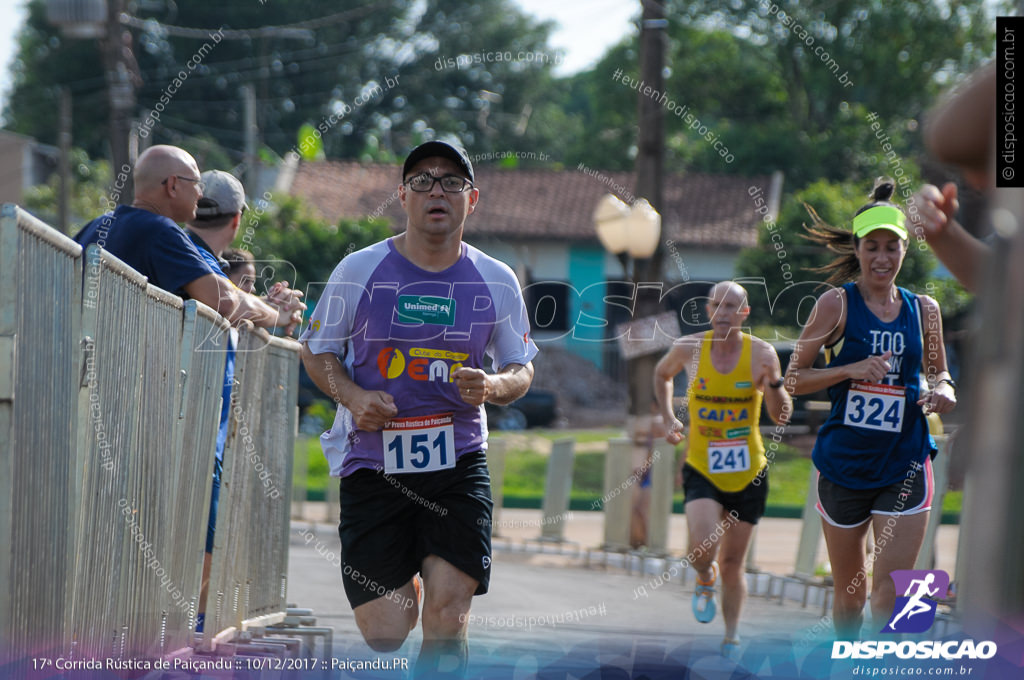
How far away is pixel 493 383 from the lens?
457 centimetres

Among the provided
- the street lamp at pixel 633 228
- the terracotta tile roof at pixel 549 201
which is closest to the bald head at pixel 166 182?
the street lamp at pixel 633 228

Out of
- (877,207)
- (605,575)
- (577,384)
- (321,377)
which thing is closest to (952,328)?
(577,384)

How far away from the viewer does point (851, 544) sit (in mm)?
5992

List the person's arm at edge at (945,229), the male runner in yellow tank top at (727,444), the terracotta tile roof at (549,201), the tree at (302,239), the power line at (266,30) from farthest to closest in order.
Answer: the terracotta tile roof at (549,201)
the tree at (302,239)
the power line at (266,30)
the male runner in yellow tank top at (727,444)
the person's arm at edge at (945,229)

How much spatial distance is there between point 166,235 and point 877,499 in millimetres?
3225

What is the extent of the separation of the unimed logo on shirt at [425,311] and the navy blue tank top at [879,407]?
2117 millimetres

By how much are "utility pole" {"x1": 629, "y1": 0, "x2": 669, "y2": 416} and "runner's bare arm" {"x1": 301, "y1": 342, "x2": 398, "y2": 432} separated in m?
8.81

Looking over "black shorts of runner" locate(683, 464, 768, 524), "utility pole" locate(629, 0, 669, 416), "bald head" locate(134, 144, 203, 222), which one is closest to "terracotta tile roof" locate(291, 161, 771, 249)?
"utility pole" locate(629, 0, 669, 416)

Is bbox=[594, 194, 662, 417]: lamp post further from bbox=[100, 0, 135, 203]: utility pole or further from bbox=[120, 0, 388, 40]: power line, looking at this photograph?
bbox=[100, 0, 135, 203]: utility pole

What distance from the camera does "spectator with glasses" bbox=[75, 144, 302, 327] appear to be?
535cm

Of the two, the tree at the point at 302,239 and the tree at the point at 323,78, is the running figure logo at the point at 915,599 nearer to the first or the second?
the tree at the point at 302,239

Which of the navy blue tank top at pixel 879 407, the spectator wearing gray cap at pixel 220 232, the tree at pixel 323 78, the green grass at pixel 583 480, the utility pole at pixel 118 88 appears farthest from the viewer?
the tree at pixel 323 78

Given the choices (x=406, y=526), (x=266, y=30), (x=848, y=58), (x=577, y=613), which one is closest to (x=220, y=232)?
(x=406, y=526)

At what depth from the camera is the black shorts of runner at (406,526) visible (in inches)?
183
